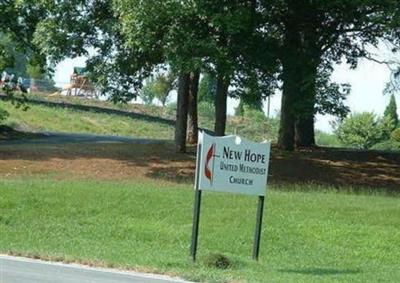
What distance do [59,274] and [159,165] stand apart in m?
15.0

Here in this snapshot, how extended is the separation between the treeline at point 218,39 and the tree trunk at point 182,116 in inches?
1.5

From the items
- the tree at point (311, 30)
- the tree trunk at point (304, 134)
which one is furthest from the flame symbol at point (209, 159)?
the tree trunk at point (304, 134)

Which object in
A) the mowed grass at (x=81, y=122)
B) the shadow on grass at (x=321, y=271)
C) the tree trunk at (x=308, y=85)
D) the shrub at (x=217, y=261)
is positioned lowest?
the shadow on grass at (x=321, y=271)

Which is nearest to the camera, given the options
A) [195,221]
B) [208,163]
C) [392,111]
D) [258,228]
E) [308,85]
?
[195,221]

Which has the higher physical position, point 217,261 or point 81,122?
point 81,122

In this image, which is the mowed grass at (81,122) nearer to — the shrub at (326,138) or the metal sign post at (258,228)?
the shrub at (326,138)

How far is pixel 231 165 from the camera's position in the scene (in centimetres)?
1110

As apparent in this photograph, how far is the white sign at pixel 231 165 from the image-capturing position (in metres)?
10.8

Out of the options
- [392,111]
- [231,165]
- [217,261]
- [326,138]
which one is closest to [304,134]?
[231,165]

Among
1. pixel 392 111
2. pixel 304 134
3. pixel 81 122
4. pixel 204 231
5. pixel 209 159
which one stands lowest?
pixel 204 231

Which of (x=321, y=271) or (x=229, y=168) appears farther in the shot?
(x=229, y=168)

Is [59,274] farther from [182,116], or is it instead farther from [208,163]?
[182,116]

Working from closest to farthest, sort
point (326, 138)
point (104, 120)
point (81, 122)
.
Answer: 1. point (81, 122)
2. point (104, 120)
3. point (326, 138)

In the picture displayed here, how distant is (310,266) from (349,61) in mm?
18391
